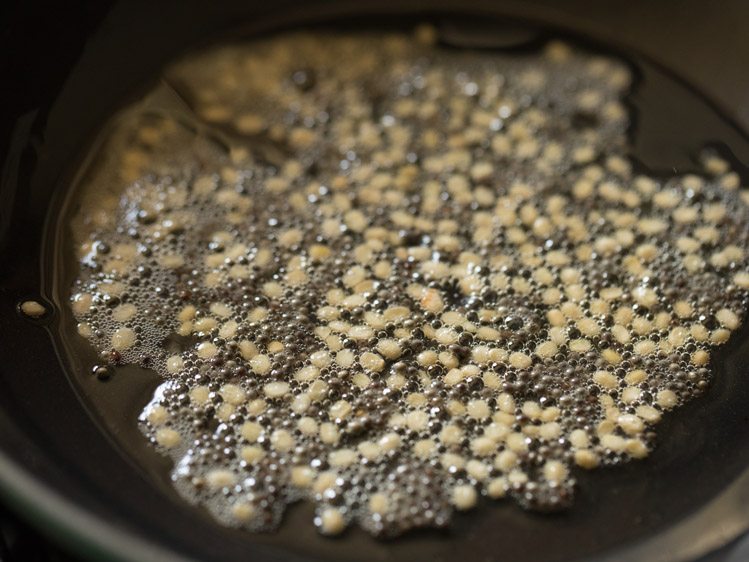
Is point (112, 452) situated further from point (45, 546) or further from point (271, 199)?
point (271, 199)

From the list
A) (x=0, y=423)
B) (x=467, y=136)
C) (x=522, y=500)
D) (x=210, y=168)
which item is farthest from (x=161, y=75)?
(x=522, y=500)

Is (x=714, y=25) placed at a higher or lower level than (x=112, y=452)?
higher

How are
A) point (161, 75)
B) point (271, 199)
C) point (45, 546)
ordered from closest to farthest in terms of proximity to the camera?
point (45, 546), point (271, 199), point (161, 75)

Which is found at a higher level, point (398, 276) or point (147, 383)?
point (398, 276)

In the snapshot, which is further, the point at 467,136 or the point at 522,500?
the point at 467,136
